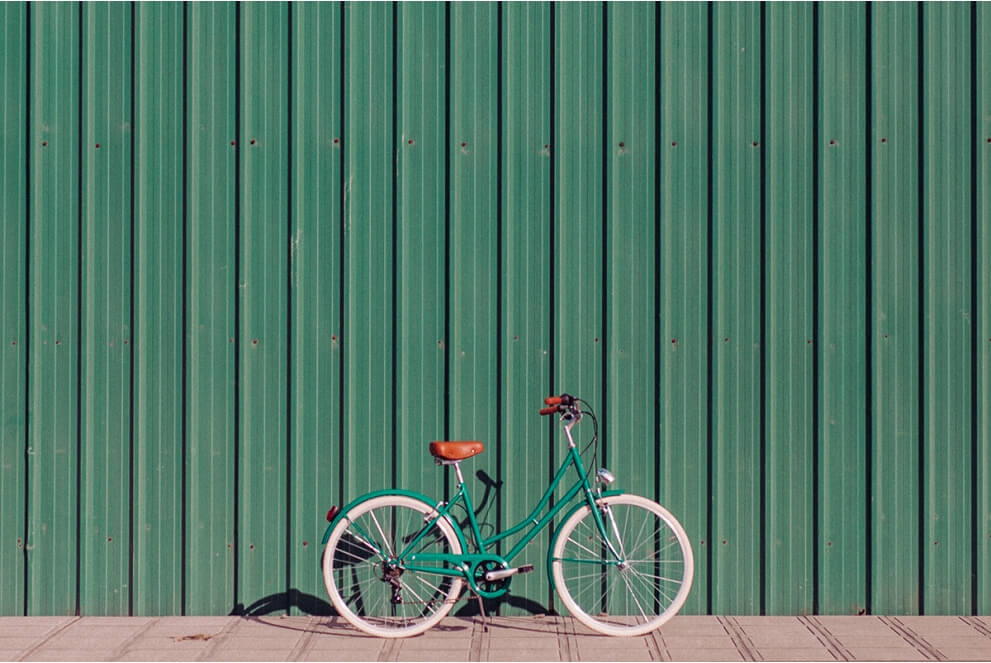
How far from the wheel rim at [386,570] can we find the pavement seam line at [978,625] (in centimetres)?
266

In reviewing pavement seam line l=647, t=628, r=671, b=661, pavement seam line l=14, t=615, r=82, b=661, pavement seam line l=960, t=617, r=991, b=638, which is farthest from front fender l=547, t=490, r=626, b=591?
pavement seam line l=14, t=615, r=82, b=661

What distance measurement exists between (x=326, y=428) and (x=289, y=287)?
2.59 ft

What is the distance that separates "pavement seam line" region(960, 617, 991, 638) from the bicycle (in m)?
1.49

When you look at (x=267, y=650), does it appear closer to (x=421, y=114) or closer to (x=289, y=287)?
(x=289, y=287)

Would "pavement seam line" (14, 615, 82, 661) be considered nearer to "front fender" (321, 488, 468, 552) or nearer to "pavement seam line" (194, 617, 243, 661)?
"pavement seam line" (194, 617, 243, 661)

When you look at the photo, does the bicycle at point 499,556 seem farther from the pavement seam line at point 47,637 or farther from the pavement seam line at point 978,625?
the pavement seam line at point 978,625

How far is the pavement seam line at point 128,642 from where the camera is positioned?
5242 millimetres

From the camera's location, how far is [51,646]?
5410mm

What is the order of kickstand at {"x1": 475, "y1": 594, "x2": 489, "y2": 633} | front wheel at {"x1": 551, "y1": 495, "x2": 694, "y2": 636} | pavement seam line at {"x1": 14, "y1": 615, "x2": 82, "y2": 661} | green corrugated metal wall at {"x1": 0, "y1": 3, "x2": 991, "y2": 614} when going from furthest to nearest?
green corrugated metal wall at {"x1": 0, "y1": 3, "x2": 991, "y2": 614}, front wheel at {"x1": 551, "y1": 495, "x2": 694, "y2": 636}, kickstand at {"x1": 475, "y1": 594, "x2": 489, "y2": 633}, pavement seam line at {"x1": 14, "y1": 615, "x2": 82, "y2": 661}

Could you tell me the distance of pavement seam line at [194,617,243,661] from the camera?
5.25 m

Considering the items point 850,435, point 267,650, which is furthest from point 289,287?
point 850,435

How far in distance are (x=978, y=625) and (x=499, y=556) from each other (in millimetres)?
2514

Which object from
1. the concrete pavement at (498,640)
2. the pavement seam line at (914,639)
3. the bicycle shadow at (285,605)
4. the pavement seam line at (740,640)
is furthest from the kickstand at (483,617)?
the pavement seam line at (914,639)

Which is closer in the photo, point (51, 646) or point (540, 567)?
point (51, 646)
